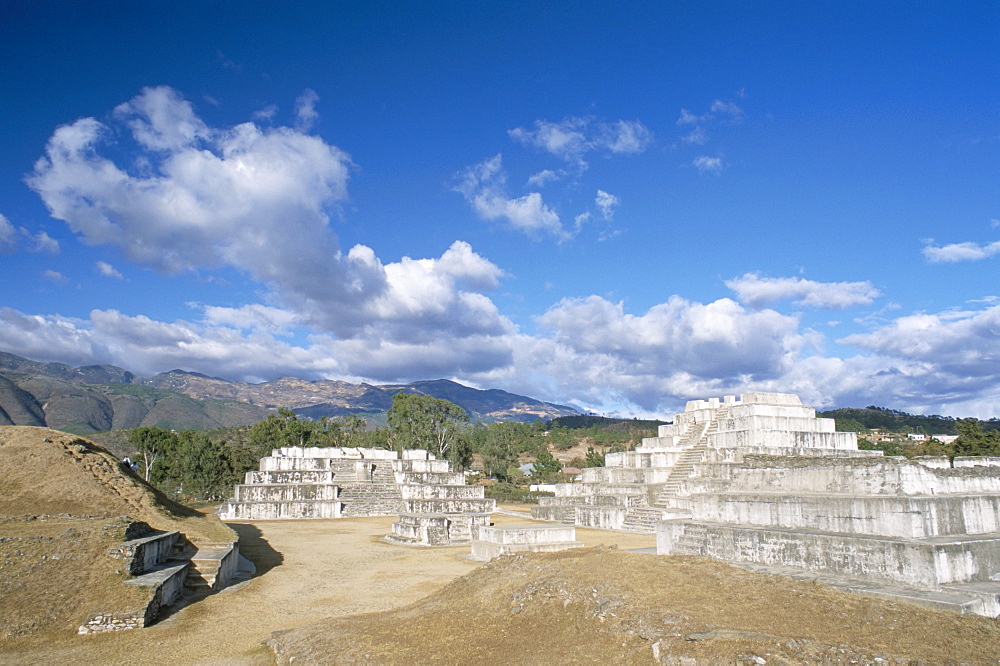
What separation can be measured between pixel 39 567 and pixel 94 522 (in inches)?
78.4

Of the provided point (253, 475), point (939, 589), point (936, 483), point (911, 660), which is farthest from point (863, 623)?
point (253, 475)

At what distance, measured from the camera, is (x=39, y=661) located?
28.3 feet

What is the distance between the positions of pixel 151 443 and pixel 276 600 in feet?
153

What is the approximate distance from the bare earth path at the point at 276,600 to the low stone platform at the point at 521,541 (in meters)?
0.64

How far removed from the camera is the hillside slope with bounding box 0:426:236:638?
10219mm

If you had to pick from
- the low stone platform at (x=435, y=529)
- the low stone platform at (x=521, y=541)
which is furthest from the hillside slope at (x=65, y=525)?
the low stone platform at (x=521, y=541)

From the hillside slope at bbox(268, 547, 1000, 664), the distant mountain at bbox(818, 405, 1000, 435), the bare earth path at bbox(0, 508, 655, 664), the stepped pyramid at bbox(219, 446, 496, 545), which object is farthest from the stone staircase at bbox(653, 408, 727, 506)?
the distant mountain at bbox(818, 405, 1000, 435)

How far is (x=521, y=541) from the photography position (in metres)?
17.9

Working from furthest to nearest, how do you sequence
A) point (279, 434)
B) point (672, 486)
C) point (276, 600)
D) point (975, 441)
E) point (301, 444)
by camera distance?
point (279, 434)
point (301, 444)
point (975, 441)
point (672, 486)
point (276, 600)

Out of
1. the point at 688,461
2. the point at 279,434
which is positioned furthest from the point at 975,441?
the point at 279,434

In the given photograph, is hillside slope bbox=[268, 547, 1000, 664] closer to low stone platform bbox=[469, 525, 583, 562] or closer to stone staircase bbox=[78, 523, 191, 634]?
stone staircase bbox=[78, 523, 191, 634]

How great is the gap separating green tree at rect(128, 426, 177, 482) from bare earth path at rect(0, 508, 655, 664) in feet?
112

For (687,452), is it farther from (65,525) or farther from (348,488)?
Result: (65,525)

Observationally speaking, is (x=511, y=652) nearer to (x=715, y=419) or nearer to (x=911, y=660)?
(x=911, y=660)
